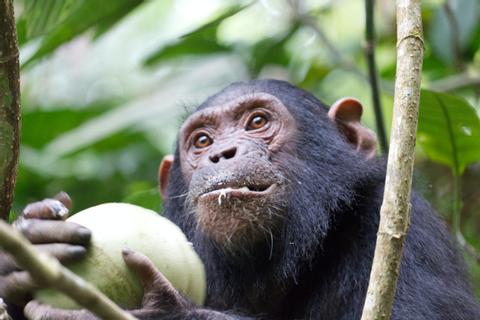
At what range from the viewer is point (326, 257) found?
230 inches

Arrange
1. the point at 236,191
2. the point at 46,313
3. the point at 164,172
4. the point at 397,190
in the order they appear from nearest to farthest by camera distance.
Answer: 1. the point at 397,190
2. the point at 46,313
3. the point at 236,191
4. the point at 164,172

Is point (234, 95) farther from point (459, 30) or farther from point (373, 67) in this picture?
point (459, 30)

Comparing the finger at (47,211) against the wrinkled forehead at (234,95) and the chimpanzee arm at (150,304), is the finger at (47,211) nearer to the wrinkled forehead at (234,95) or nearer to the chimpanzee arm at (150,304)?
the chimpanzee arm at (150,304)

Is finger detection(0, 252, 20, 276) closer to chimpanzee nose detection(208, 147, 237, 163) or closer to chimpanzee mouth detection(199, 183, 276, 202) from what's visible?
chimpanzee mouth detection(199, 183, 276, 202)

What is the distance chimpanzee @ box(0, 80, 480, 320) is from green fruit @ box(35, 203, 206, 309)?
1.97ft

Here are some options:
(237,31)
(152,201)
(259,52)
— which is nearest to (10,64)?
(152,201)

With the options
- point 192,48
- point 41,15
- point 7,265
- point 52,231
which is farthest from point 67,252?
point 192,48

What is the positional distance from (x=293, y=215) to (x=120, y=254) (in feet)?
6.38

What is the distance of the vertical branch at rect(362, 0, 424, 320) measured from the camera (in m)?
3.46

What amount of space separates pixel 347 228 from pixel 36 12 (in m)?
2.50

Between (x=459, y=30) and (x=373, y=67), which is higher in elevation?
(x=459, y=30)

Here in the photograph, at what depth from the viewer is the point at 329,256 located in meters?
5.84

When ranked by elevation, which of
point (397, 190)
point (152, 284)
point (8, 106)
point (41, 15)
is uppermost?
point (41, 15)

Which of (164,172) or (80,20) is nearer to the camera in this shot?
(80,20)
